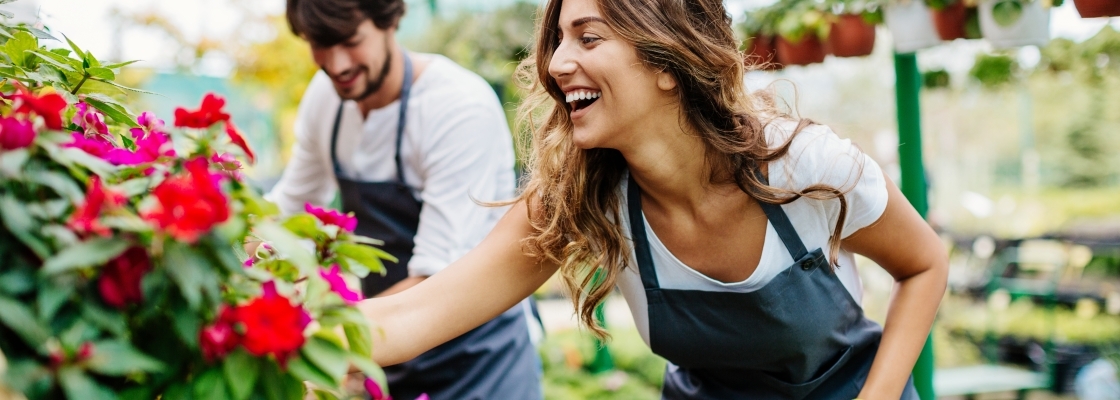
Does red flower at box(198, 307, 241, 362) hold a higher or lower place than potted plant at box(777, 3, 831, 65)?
higher

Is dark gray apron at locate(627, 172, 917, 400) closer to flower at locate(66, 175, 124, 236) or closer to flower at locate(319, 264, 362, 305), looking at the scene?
flower at locate(319, 264, 362, 305)

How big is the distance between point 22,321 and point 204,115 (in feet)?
0.78

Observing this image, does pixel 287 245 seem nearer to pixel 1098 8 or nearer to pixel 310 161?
pixel 310 161

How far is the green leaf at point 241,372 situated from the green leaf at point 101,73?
20.3 inches

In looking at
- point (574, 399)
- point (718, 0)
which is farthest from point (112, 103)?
point (574, 399)

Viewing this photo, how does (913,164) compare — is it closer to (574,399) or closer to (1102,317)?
(574,399)

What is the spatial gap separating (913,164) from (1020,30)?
488 mm

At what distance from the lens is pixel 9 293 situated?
0.70 meters

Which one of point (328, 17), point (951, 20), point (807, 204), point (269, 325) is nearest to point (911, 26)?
point (951, 20)

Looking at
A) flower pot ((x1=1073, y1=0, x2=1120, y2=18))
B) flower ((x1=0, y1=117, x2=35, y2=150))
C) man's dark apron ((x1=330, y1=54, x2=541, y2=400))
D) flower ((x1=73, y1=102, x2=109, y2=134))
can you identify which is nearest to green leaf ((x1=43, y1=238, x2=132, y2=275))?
flower ((x1=0, y1=117, x2=35, y2=150))

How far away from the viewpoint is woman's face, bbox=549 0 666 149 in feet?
4.65

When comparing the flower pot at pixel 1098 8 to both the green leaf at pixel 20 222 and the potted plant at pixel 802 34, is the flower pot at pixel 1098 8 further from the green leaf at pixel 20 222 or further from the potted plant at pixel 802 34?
the green leaf at pixel 20 222

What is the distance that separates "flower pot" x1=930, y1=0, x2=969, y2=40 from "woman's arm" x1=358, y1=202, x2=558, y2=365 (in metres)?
1.75

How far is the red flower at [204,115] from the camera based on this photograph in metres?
0.81
